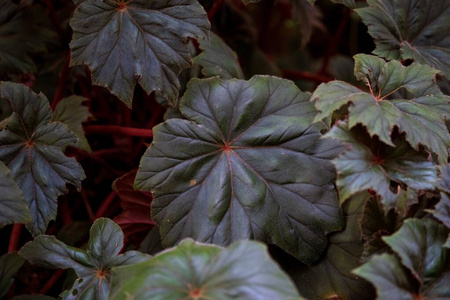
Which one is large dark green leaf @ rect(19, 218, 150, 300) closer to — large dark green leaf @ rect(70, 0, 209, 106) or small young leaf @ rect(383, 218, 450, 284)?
large dark green leaf @ rect(70, 0, 209, 106)

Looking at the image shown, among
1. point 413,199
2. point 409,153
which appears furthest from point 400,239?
point 409,153

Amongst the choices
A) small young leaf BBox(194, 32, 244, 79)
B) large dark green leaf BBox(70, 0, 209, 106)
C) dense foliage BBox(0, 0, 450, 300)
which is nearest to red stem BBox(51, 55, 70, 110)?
dense foliage BBox(0, 0, 450, 300)

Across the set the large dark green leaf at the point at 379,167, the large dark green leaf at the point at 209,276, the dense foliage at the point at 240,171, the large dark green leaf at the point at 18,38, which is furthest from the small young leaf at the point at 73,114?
the large dark green leaf at the point at 379,167

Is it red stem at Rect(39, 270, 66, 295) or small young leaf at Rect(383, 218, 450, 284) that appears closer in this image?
small young leaf at Rect(383, 218, 450, 284)

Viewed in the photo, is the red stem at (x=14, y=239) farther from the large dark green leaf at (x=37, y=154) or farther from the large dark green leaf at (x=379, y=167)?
the large dark green leaf at (x=379, y=167)

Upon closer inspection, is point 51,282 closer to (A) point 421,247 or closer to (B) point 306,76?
(A) point 421,247

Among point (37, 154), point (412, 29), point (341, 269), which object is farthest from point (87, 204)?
point (412, 29)

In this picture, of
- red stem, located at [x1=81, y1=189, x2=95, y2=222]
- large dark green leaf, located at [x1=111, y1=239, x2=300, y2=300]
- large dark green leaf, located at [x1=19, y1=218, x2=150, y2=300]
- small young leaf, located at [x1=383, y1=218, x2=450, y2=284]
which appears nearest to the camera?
large dark green leaf, located at [x1=111, y1=239, x2=300, y2=300]
